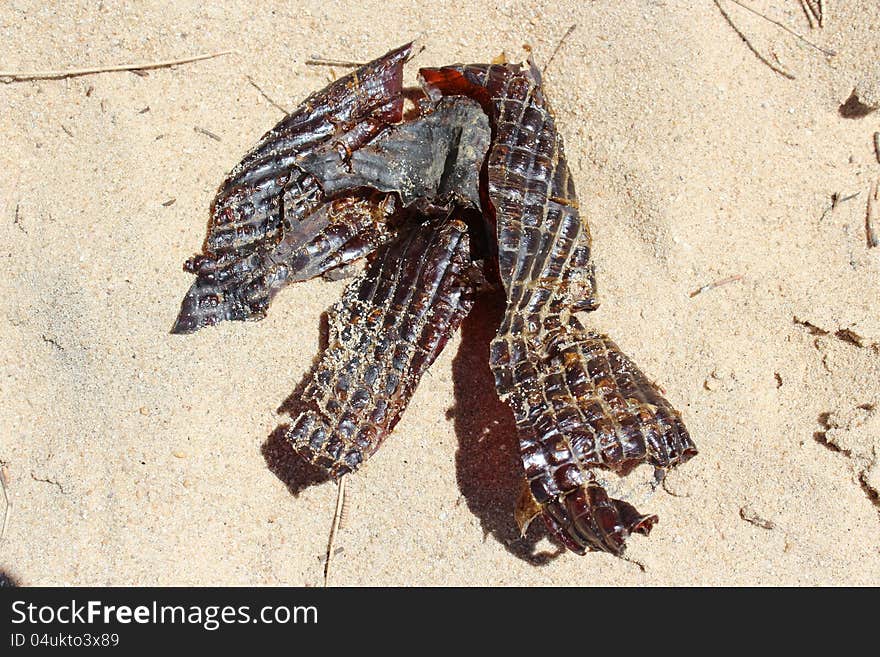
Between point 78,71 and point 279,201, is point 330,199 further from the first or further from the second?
point 78,71

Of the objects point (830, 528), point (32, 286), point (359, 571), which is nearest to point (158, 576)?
point (359, 571)

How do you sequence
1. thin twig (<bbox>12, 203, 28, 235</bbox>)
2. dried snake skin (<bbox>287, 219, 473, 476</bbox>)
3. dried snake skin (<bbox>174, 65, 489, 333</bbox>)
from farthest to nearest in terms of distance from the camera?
thin twig (<bbox>12, 203, 28, 235</bbox>), dried snake skin (<bbox>174, 65, 489, 333</bbox>), dried snake skin (<bbox>287, 219, 473, 476</bbox>)

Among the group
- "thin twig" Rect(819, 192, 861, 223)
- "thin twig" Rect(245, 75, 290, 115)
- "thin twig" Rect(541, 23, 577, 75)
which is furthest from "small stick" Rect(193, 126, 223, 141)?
"thin twig" Rect(819, 192, 861, 223)

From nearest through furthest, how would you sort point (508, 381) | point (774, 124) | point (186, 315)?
1. point (508, 381)
2. point (186, 315)
3. point (774, 124)

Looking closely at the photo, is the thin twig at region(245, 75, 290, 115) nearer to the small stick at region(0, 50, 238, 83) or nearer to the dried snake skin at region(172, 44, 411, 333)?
the dried snake skin at region(172, 44, 411, 333)

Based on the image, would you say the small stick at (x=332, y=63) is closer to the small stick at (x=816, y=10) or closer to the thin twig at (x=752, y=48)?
the thin twig at (x=752, y=48)

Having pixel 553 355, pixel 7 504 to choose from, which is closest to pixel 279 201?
pixel 553 355
